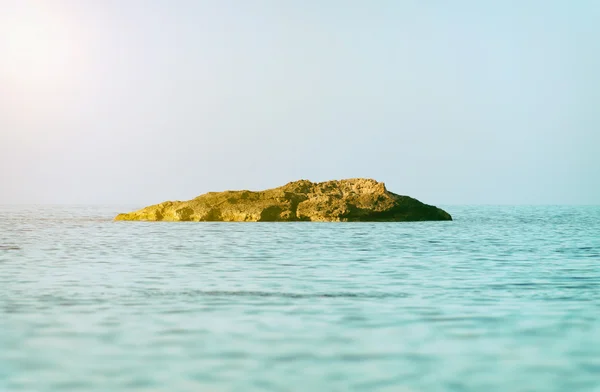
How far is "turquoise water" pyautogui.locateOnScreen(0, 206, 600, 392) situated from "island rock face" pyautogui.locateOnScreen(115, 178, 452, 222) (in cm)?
3157

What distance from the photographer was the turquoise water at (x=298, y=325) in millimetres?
7793

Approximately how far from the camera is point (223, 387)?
24.2 feet

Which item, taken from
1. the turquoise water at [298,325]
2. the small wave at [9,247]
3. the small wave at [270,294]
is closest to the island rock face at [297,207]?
the small wave at [9,247]

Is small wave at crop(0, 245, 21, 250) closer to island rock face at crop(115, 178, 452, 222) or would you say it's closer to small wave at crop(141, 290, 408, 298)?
small wave at crop(141, 290, 408, 298)

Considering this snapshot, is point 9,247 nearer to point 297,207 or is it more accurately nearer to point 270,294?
point 270,294

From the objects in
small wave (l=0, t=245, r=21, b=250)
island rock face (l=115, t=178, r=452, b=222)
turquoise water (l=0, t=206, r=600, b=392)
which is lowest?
turquoise water (l=0, t=206, r=600, b=392)

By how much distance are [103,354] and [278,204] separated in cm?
4486

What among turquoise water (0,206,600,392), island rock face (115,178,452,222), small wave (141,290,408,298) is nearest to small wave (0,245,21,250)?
turquoise water (0,206,600,392)

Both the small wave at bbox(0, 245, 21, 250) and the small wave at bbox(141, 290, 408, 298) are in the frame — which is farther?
the small wave at bbox(0, 245, 21, 250)

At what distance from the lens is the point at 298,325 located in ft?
34.9

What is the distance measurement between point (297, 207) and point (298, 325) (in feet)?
142

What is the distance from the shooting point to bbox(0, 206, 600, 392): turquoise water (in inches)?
307

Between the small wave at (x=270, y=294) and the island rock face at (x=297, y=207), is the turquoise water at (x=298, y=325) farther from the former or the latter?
the island rock face at (x=297, y=207)

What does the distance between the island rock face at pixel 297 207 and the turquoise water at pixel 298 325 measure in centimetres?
3157
